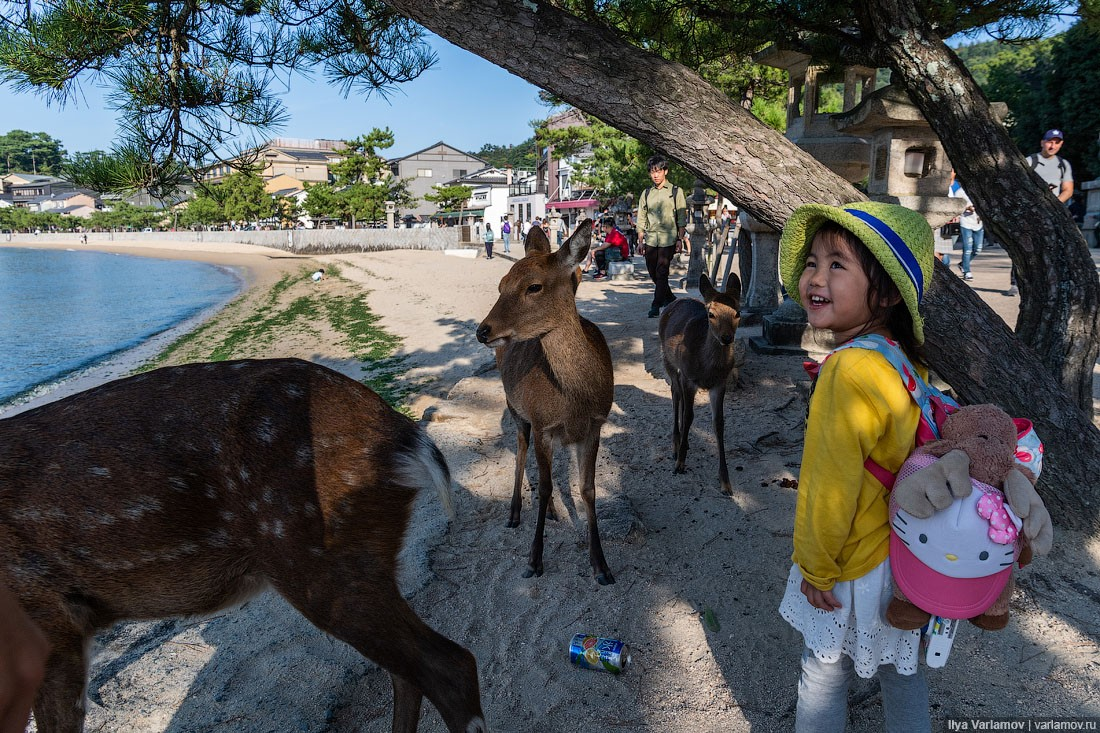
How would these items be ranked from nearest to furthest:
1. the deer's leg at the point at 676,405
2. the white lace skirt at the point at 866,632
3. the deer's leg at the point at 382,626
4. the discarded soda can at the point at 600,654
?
the white lace skirt at the point at 866,632 < the deer's leg at the point at 382,626 < the discarded soda can at the point at 600,654 < the deer's leg at the point at 676,405

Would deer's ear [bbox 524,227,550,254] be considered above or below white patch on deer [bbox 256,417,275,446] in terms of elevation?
above

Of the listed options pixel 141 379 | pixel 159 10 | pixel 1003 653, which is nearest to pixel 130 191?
pixel 159 10

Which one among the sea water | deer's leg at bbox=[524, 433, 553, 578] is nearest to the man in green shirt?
deer's leg at bbox=[524, 433, 553, 578]

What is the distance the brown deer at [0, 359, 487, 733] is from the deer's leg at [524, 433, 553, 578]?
1.37 metres

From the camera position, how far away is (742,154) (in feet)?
11.4

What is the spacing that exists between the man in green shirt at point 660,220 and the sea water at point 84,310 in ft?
33.8

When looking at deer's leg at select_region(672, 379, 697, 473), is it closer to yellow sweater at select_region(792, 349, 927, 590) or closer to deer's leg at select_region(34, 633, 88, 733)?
yellow sweater at select_region(792, 349, 927, 590)

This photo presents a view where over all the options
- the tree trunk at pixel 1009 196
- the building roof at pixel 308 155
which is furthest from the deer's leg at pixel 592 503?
the building roof at pixel 308 155

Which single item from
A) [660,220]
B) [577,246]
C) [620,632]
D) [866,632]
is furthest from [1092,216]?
[866,632]

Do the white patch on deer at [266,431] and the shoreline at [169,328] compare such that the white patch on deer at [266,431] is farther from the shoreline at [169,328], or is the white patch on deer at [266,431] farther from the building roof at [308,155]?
the building roof at [308,155]

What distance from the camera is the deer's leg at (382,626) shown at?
7.55 ft

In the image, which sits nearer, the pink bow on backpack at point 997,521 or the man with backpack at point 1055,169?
the pink bow on backpack at point 997,521

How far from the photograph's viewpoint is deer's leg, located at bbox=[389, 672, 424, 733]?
2.54 meters

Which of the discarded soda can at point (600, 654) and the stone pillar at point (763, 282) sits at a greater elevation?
the stone pillar at point (763, 282)
